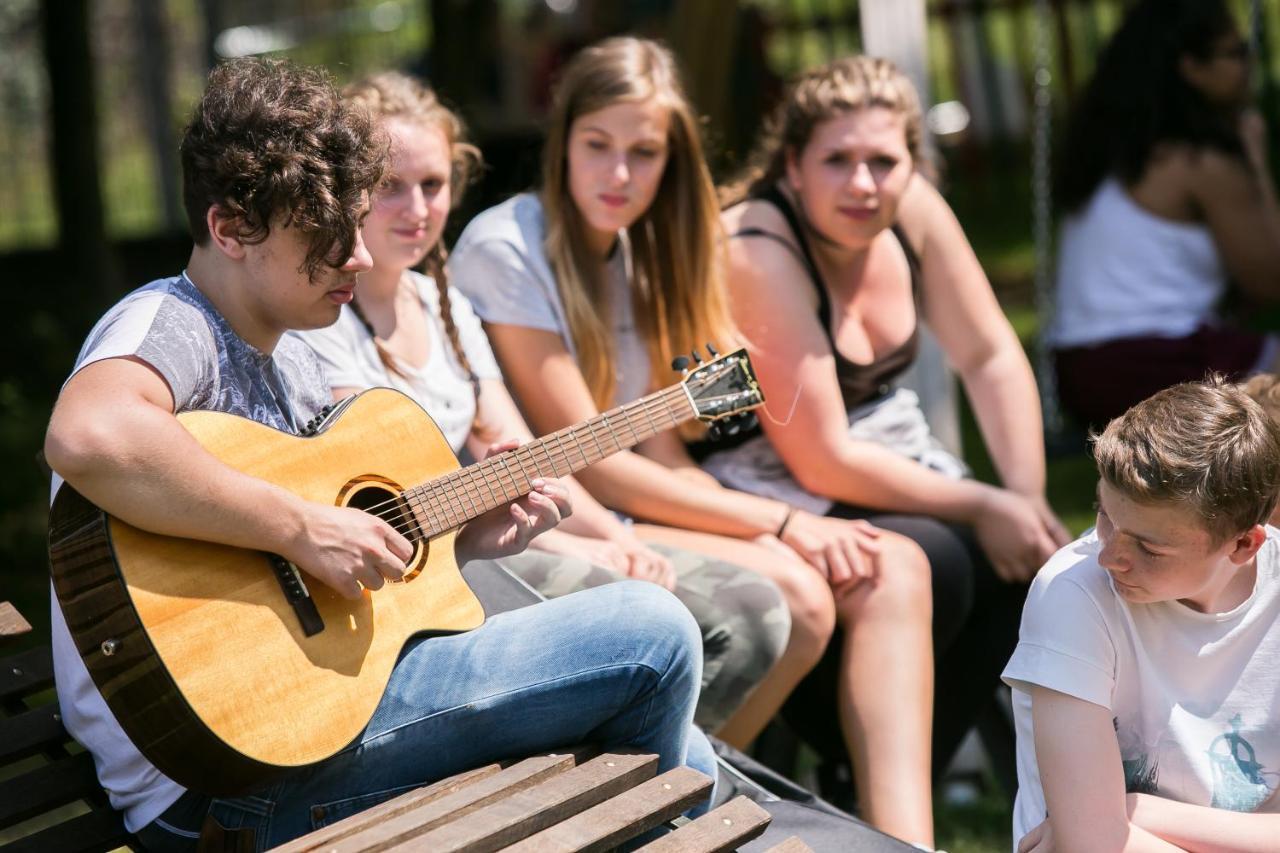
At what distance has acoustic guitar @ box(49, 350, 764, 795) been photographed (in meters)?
2.14

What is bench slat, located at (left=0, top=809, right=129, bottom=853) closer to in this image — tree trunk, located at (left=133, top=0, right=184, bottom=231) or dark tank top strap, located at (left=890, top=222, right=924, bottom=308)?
dark tank top strap, located at (left=890, top=222, right=924, bottom=308)

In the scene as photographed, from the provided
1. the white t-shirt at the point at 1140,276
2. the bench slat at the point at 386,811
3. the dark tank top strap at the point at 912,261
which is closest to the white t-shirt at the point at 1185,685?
the bench slat at the point at 386,811

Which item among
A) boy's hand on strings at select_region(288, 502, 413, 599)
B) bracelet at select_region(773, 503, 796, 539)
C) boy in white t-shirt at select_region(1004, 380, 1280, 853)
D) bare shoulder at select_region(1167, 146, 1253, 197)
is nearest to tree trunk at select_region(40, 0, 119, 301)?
bare shoulder at select_region(1167, 146, 1253, 197)

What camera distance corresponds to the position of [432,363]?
3211 mm

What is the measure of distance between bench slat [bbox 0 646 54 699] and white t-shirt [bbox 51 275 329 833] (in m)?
0.13

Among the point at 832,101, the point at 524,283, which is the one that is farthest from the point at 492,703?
the point at 832,101

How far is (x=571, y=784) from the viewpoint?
229cm

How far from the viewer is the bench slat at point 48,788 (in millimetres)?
2383

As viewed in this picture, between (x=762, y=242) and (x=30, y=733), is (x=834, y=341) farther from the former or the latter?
(x=30, y=733)

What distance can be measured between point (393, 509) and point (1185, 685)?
1.24 meters

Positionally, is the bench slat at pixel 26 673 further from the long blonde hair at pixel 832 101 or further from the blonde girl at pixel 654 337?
the long blonde hair at pixel 832 101

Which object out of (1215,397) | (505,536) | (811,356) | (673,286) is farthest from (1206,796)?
(673,286)

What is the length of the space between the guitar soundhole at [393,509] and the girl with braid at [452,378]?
1.77 ft

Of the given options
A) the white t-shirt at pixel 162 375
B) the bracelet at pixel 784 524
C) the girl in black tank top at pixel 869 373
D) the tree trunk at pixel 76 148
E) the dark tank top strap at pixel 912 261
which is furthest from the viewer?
the tree trunk at pixel 76 148
